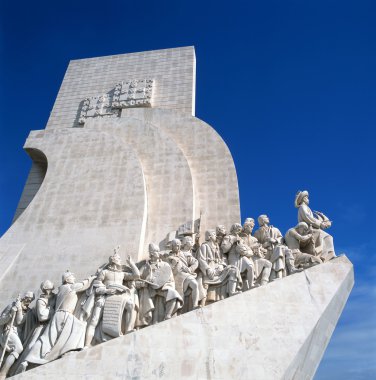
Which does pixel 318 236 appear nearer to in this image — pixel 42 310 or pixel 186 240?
pixel 186 240

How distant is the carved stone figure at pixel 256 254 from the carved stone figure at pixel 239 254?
8 centimetres

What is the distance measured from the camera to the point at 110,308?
5793 millimetres

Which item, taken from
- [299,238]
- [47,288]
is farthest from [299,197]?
[47,288]

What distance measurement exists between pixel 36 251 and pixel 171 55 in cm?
669

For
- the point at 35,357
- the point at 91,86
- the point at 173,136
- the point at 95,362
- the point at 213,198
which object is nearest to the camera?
the point at 95,362

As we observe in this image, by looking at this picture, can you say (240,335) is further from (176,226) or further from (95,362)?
(176,226)

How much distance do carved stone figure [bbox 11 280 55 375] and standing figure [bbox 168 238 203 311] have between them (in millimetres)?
1909

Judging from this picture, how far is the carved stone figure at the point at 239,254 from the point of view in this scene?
246 inches

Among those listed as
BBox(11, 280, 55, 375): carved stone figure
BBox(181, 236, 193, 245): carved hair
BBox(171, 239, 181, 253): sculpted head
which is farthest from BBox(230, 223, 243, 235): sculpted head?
BBox(11, 280, 55, 375): carved stone figure

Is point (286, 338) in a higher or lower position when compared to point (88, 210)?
lower

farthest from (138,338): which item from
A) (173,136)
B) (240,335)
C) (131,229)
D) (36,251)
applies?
(173,136)

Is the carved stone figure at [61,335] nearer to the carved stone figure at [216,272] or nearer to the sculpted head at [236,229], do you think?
the carved stone figure at [216,272]

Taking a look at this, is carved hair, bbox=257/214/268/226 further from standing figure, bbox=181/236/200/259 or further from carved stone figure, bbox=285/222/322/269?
standing figure, bbox=181/236/200/259

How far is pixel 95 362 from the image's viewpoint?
196 inches
